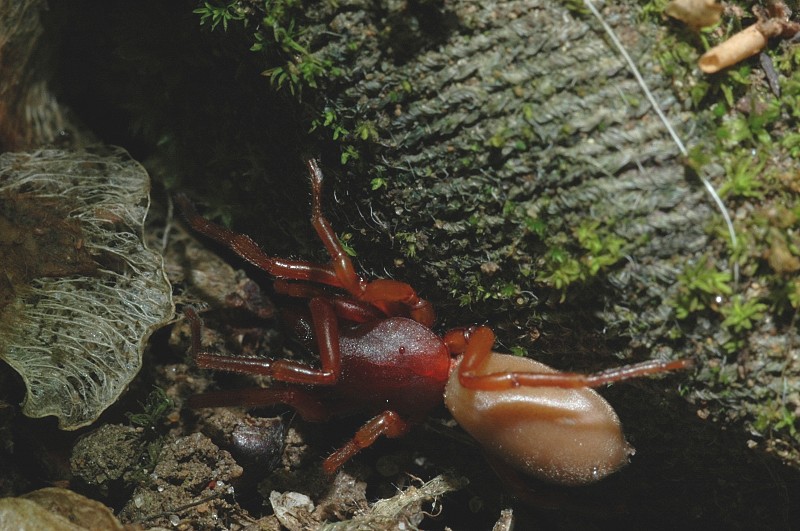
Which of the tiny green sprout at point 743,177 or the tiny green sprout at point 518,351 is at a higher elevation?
the tiny green sprout at point 743,177

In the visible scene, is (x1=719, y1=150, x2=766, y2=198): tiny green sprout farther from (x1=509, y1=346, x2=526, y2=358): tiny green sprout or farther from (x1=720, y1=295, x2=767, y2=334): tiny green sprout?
(x1=509, y1=346, x2=526, y2=358): tiny green sprout

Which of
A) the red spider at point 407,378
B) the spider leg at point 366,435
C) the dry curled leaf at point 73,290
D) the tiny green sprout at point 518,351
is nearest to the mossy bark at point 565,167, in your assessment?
the red spider at point 407,378

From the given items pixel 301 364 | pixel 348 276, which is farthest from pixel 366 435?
pixel 348 276

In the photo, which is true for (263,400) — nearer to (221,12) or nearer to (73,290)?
(73,290)

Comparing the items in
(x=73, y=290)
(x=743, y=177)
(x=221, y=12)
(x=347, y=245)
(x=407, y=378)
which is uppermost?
(x=221, y=12)

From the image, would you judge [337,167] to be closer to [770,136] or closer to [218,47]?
[218,47]

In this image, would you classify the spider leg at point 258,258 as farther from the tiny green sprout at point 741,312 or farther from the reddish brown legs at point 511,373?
the tiny green sprout at point 741,312


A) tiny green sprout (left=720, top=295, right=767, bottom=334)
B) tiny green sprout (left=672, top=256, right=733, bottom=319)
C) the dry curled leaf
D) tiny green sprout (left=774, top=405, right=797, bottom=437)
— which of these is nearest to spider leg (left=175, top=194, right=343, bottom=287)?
the dry curled leaf

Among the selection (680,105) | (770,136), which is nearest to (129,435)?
(680,105)
